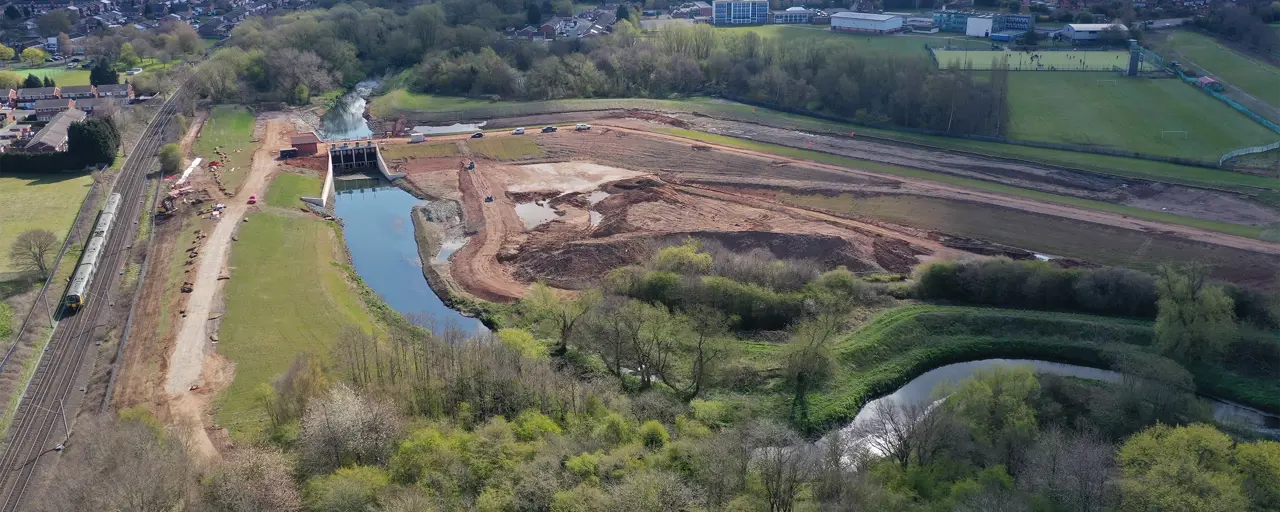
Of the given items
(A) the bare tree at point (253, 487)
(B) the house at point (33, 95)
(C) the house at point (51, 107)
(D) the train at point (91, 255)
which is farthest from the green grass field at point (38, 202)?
(A) the bare tree at point (253, 487)

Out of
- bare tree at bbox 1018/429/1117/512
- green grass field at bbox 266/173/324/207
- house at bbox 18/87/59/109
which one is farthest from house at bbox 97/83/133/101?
bare tree at bbox 1018/429/1117/512

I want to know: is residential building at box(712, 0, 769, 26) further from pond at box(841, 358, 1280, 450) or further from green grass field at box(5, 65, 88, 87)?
pond at box(841, 358, 1280, 450)

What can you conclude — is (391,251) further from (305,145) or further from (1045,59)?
(1045,59)

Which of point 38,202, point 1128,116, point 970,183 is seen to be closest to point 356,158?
point 38,202

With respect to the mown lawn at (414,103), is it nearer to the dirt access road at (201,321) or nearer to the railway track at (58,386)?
the dirt access road at (201,321)

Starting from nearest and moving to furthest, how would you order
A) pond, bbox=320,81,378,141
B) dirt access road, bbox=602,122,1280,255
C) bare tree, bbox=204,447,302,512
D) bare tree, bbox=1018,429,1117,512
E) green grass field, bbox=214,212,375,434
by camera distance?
bare tree, bbox=204,447,302,512, bare tree, bbox=1018,429,1117,512, green grass field, bbox=214,212,375,434, dirt access road, bbox=602,122,1280,255, pond, bbox=320,81,378,141

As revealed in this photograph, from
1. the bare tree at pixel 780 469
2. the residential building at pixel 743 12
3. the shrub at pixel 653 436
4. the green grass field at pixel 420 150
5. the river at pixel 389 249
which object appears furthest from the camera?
the residential building at pixel 743 12

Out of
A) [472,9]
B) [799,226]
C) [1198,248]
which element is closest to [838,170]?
[799,226]
